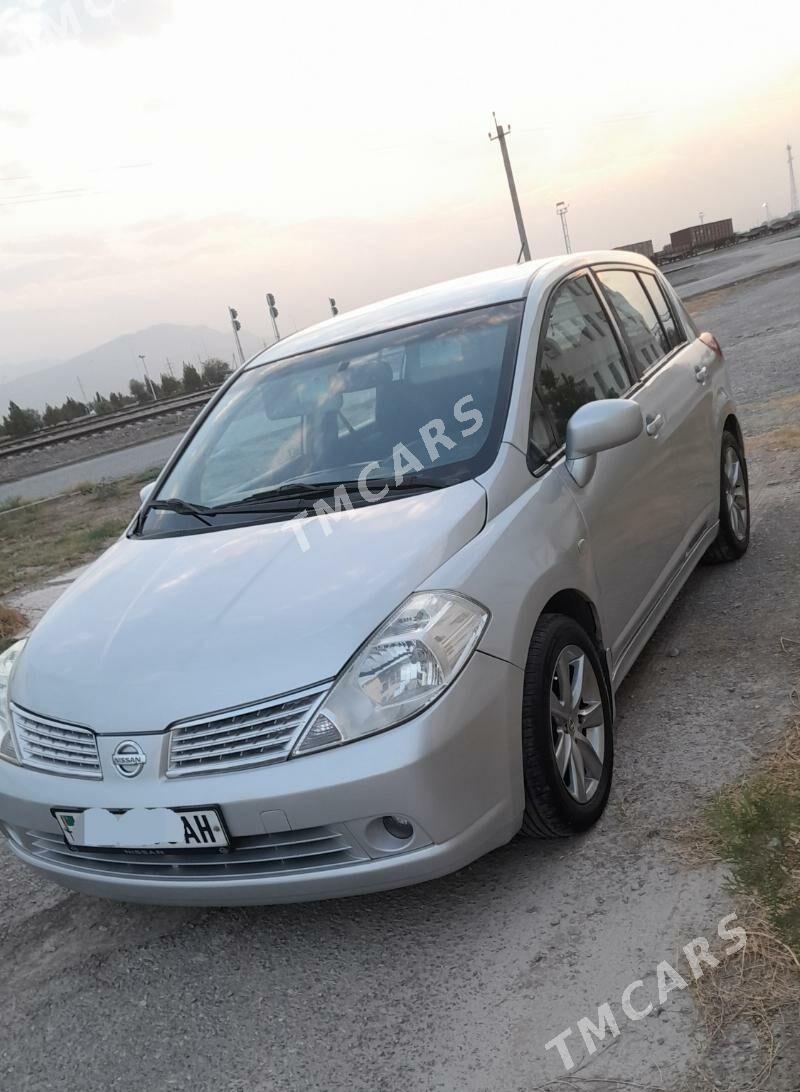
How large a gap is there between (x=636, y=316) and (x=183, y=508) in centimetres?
224

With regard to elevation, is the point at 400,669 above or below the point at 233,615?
below

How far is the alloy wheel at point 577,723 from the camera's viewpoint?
9.49 feet

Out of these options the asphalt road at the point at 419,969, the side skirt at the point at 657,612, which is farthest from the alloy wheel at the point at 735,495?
the asphalt road at the point at 419,969

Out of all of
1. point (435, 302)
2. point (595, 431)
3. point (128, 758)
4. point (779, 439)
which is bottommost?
point (779, 439)

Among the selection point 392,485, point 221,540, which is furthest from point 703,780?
point 221,540

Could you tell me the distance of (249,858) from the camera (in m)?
2.52

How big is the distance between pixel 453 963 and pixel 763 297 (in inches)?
699

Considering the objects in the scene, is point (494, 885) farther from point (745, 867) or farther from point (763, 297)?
point (763, 297)

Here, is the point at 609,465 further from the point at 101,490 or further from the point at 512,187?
the point at 512,187

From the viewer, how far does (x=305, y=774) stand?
241 cm

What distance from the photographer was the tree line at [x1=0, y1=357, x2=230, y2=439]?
97.8 ft

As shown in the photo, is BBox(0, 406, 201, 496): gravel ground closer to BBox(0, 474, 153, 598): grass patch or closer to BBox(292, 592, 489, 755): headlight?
BBox(0, 474, 153, 598): grass patch

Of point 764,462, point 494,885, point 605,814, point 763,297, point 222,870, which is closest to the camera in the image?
Result: point 222,870

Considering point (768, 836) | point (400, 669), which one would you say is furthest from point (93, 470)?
point (768, 836)
